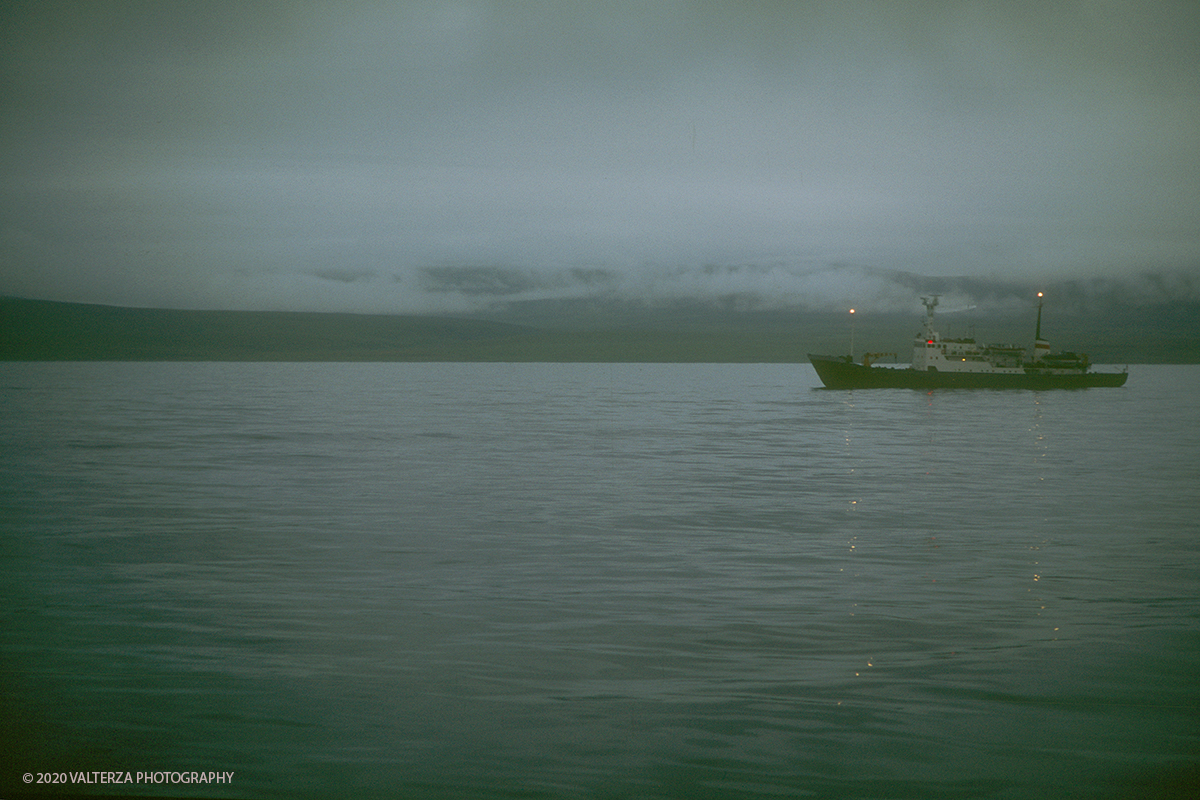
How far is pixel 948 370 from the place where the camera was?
121438mm

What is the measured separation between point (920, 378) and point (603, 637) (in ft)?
376

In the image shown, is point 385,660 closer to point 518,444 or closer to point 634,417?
point 518,444

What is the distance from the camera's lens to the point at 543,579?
16.0m

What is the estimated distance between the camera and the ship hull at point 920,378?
12012 cm

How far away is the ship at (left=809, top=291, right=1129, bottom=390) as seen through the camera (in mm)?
120875

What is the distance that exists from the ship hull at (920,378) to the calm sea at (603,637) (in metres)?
91.6

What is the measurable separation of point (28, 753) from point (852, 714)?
7.18 metres

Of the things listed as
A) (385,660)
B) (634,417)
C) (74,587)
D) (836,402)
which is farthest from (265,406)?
(385,660)
